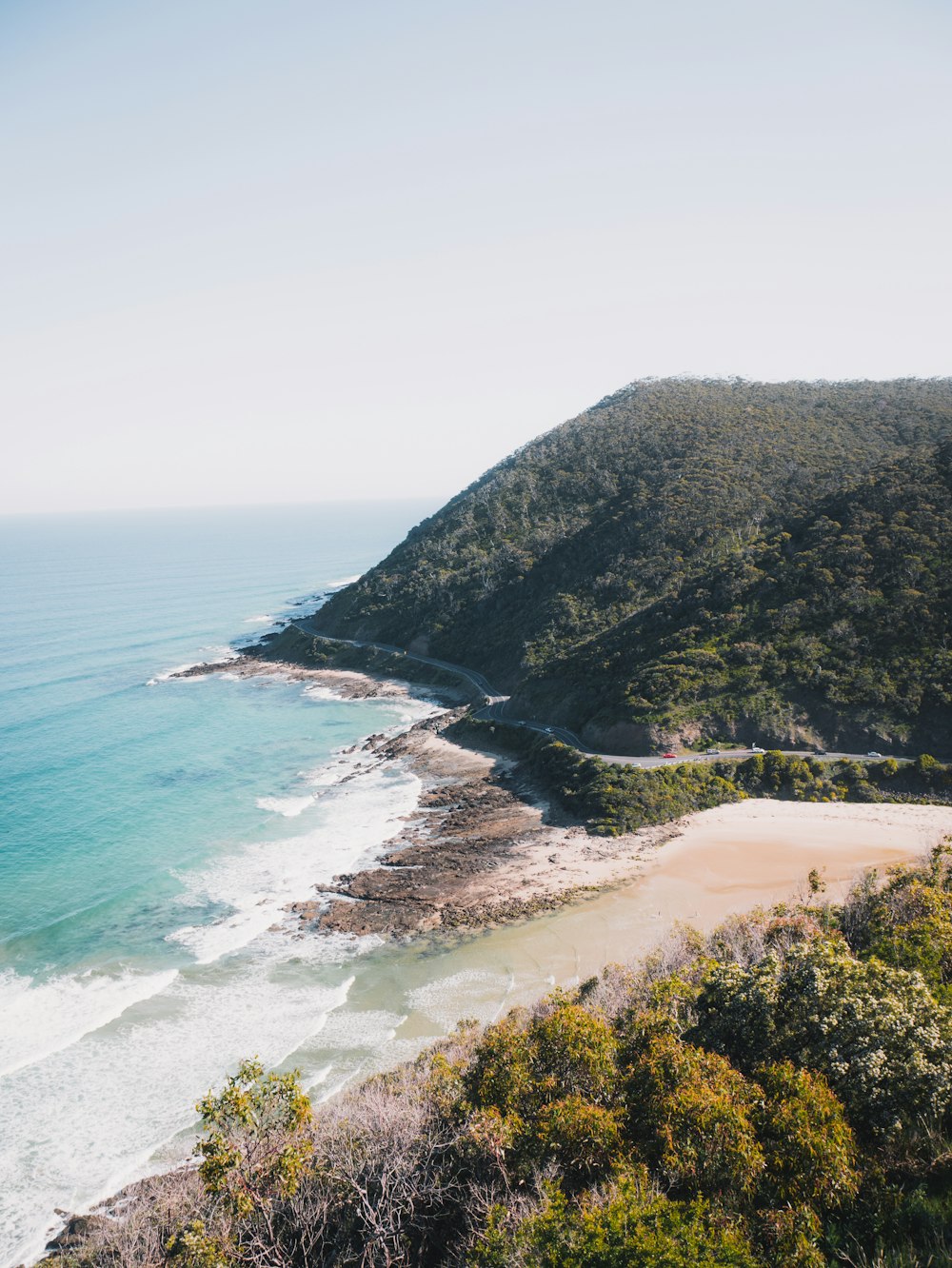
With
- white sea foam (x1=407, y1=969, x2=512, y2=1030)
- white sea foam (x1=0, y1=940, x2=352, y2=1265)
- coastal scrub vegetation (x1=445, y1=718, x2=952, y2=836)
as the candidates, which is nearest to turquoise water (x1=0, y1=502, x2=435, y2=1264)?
white sea foam (x1=0, y1=940, x2=352, y2=1265)

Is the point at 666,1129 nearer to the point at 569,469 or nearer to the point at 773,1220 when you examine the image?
the point at 773,1220

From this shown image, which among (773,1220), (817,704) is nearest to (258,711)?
(817,704)

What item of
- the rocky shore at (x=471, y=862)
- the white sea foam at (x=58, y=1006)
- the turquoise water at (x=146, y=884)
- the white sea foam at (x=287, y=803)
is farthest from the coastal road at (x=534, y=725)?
the white sea foam at (x=58, y=1006)

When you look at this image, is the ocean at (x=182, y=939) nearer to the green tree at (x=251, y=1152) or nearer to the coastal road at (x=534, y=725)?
Answer: the coastal road at (x=534, y=725)

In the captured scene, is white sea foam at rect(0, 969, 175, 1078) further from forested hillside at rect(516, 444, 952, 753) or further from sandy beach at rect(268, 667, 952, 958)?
forested hillside at rect(516, 444, 952, 753)

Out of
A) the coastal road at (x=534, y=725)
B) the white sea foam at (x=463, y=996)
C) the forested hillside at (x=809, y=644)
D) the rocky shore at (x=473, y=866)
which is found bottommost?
the white sea foam at (x=463, y=996)

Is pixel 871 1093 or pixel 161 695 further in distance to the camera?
pixel 161 695
